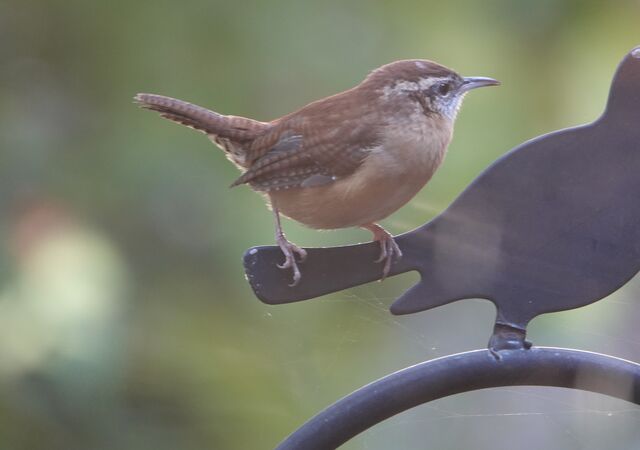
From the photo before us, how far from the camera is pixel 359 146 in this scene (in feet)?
7.11

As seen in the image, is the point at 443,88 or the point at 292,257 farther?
the point at 443,88

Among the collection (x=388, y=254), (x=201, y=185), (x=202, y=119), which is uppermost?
(x=202, y=119)

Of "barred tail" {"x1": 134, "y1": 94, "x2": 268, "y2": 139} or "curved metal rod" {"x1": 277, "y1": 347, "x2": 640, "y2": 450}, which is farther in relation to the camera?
"barred tail" {"x1": 134, "y1": 94, "x2": 268, "y2": 139}

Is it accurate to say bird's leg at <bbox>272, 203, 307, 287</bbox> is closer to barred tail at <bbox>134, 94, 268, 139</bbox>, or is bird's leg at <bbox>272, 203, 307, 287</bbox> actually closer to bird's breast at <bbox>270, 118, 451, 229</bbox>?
bird's breast at <bbox>270, 118, 451, 229</bbox>

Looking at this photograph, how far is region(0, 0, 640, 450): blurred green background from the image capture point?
8.04 ft

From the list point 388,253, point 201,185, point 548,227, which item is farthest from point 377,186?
point 201,185

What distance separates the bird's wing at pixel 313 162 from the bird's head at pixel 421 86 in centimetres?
12

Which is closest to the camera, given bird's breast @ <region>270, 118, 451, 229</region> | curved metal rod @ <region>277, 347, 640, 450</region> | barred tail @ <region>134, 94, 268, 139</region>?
curved metal rod @ <region>277, 347, 640, 450</region>

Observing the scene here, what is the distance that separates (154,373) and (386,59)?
99 cm

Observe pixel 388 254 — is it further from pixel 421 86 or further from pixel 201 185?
pixel 201 185

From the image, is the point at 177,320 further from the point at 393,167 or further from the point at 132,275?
the point at 393,167

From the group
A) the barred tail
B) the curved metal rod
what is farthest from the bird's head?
the curved metal rod

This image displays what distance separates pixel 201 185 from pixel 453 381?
1.04 meters

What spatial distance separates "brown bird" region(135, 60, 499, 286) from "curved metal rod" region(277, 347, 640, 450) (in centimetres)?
36
